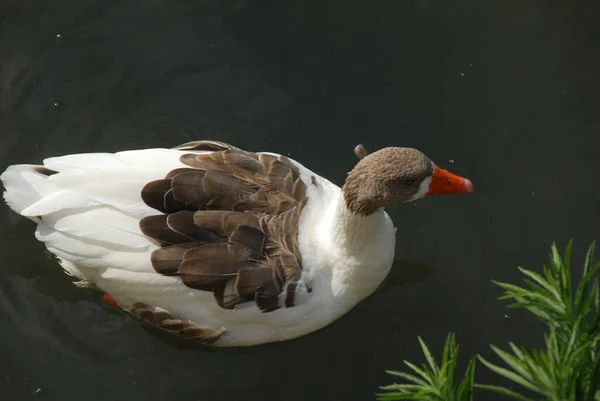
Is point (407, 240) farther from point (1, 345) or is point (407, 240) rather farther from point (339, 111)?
point (1, 345)

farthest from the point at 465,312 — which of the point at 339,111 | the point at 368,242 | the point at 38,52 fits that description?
the point at 38,52

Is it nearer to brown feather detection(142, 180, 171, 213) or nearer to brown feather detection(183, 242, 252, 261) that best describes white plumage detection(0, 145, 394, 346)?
brown feather detection(142, 180, 171, 213)

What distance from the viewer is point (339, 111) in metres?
6.25

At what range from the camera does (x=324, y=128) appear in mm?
6168

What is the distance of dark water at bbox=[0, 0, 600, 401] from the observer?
215 inches

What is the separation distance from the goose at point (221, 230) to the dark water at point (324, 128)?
58 centimetres

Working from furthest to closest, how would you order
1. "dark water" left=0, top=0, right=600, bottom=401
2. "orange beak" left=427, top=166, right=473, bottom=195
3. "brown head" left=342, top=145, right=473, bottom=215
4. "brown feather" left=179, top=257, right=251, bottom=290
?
"dark water" left=0, top=0, right=600, bottom=401
"orange beak" left=427, top=166, right=473, bottom=195
"brown feather" left=179, top=257, right=251, bottom=290
"brown head" left=342, top=145, right=473, bottom=215

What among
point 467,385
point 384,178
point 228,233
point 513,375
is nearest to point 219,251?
point 228,233

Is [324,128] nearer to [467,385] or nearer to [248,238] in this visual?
[248,238]

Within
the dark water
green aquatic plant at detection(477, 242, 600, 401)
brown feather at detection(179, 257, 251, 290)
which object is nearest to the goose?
brown feather at detection(179, 257, 251, 290)

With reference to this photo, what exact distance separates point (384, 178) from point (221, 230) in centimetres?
99

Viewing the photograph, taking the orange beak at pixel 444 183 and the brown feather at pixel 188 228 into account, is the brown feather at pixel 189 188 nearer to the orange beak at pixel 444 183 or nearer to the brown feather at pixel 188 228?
the brown feather at pixel 188 228

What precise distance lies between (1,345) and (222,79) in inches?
100

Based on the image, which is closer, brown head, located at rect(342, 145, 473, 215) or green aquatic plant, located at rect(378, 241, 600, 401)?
green aquatic plant, located at rect(378, 241, 600, 401)
